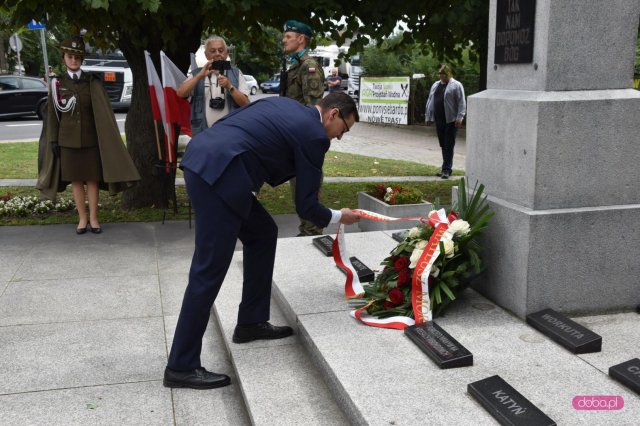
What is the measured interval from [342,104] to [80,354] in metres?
2.29

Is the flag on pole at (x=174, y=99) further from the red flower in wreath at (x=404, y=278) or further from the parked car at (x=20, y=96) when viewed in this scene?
the parked car at (x=20, y=96)

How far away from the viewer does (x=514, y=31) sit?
4.49m

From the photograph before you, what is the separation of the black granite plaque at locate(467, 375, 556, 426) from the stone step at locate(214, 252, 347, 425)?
675mm

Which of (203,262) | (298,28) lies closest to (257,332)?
(203,262)

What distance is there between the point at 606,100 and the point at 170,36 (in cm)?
549

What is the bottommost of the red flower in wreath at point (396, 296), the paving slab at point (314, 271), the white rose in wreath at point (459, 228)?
the paving slab at point (314, 271)

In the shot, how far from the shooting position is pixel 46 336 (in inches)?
190

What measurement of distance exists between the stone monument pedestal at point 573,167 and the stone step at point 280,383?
136 centimetres

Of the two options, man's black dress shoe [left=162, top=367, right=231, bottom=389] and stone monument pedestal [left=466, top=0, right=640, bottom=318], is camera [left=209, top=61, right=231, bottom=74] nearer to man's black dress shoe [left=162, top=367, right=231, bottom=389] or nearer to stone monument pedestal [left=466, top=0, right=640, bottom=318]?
stone monument pedestal [left=466, top=0, right=640, bottom=318]

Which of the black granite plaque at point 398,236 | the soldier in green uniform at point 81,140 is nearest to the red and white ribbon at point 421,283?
the black granite plaque at point 398,236

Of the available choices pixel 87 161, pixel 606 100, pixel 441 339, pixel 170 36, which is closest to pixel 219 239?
pixel 441 339

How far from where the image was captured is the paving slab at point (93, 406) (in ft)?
12.2

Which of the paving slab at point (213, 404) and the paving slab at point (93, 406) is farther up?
the paving slab at point (93, 406)

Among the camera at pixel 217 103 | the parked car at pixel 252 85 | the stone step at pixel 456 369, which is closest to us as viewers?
the stone step at pixel 456 369
